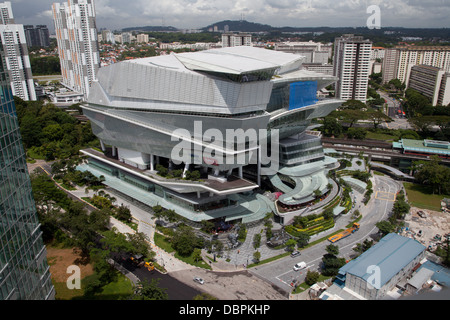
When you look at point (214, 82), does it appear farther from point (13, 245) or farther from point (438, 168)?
point (438, 168)

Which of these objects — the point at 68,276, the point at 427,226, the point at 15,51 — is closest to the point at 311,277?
the point at 427,226

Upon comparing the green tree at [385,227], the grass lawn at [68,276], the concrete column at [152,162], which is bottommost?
the grass lawn at [68,276]

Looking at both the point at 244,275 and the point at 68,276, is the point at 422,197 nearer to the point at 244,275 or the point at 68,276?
the point at 244,275

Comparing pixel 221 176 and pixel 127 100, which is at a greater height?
pixel 127 100

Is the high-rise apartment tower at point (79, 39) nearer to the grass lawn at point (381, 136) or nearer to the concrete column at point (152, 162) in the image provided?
the concrete column at point (152, 162)

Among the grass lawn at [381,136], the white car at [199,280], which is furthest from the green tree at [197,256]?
the grass lawn at [381,136]
